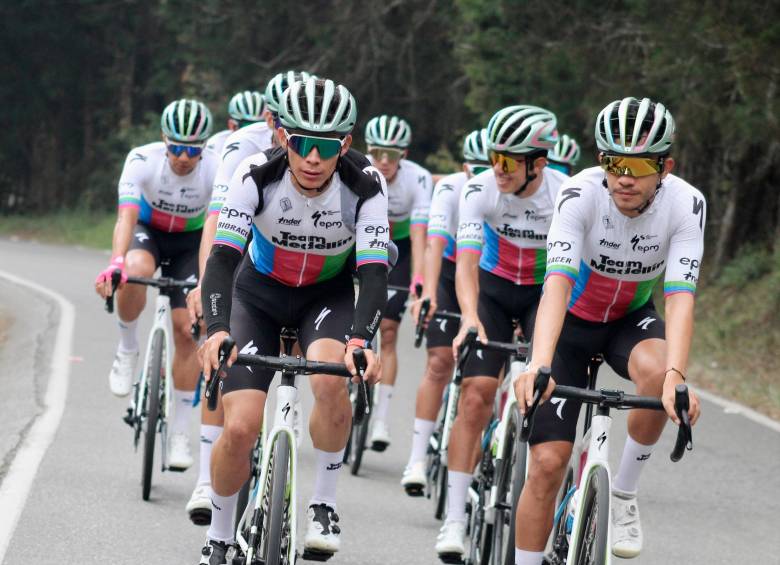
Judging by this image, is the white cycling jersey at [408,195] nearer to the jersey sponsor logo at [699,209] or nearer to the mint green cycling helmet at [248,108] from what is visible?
the mint green cycling helmet at [248,108]

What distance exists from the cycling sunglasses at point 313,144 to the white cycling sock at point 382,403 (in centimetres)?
430

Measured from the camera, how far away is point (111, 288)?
812 centimetres

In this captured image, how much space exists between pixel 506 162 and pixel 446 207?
177 cm

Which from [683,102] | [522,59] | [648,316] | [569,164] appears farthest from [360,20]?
[648,316]

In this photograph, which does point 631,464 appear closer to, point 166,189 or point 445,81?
point 166,189

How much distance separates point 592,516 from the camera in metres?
5.09

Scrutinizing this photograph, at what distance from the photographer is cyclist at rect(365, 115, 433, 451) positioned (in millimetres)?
9922

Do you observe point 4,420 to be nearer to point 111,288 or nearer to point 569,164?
point 111,288

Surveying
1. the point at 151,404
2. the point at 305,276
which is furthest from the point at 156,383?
the point at 305,276

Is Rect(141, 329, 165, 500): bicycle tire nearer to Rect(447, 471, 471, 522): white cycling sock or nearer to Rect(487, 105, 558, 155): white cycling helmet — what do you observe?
Rect(447, 471, 471, 522): white cycling sock

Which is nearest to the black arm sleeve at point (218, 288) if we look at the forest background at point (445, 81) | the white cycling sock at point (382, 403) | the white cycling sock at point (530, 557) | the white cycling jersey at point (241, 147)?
the white cycling sock at point (530, 557)

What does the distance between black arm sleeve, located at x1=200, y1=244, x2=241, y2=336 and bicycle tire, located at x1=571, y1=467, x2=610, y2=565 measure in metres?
1.47

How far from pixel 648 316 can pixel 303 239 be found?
151cm

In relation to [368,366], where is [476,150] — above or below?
above
